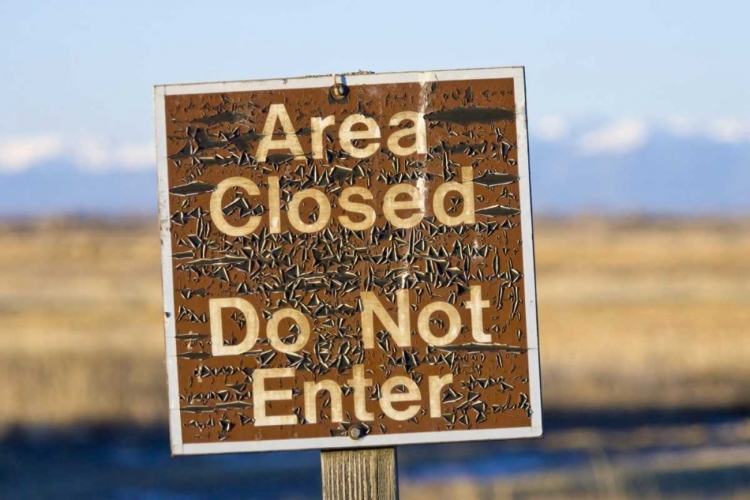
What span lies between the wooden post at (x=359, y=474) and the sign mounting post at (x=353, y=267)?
7 centimetres

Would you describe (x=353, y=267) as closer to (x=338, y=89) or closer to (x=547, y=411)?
(x=338, y=89)

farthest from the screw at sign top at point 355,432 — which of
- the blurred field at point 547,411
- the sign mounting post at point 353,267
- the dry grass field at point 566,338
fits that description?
the dry grass field at point 566,338

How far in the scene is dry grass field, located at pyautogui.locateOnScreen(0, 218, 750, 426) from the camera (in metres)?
13.9

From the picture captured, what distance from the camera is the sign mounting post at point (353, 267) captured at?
10.9 ft

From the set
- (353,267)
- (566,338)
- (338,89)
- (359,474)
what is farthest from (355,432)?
(566,338)

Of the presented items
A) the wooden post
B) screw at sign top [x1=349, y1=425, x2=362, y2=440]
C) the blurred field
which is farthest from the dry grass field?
screw at sign top [x1=349, y1=425, x2=362, y2=440]

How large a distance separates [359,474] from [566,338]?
15108mm

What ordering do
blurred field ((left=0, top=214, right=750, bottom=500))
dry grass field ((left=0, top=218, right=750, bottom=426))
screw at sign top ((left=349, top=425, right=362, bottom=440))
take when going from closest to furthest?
screw at sign top ((left=349, top=425, right=362, bottom=440)), blurred field ((left=0, top=214, right=750, bottom=500)), dry grass field ((left=0, top=218, right=750, bottom=426))

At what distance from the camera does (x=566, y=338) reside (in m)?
18.3

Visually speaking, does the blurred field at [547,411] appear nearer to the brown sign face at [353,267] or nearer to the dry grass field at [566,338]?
the dry grass field at [566,338]

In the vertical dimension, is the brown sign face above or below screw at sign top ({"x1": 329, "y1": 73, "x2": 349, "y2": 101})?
below

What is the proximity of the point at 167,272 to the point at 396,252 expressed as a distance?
1.78 feet

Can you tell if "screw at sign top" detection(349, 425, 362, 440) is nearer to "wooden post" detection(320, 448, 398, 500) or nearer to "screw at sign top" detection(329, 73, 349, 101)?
"wooden post" detection(320, 448, 398, 500)

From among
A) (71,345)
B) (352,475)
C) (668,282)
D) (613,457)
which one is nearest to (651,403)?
(613,457)
